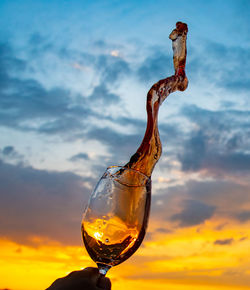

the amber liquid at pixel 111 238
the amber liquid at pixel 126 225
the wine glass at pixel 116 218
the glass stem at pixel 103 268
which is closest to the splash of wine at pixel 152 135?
the amber liquid at pixel 126 225

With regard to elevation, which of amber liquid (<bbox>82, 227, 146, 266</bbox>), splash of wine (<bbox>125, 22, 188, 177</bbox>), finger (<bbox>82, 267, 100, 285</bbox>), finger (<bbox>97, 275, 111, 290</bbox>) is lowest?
finger (<bbox>97, 275, 111, 290</bbox>)

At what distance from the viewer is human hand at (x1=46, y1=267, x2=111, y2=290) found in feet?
5.14

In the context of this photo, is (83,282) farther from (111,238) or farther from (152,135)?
(152,135)

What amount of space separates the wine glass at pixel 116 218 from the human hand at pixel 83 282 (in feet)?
0.23

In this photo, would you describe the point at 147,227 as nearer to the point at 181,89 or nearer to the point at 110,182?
the point at 110,182

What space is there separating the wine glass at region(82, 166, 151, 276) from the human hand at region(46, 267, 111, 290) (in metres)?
0.07

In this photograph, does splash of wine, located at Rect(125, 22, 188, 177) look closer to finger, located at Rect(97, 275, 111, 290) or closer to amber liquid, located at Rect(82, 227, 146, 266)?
amber liquid, located at Rect(82, 227, 146, 266)

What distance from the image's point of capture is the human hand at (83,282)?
157 centimetres

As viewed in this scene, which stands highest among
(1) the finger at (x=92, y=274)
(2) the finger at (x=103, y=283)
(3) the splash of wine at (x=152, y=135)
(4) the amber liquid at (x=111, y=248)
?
(3) the splash of wine at (x=152, y=135)

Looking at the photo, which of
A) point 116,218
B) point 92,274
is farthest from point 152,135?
point 92,274

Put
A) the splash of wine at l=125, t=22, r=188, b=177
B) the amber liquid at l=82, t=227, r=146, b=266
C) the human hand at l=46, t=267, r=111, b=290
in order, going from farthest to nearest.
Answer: the splash of wine at l=125, t=22, r=188, b=177, the amber liquid at l=82, t=227, r=146, b=266, the human hand at l=46, t=267, r=111, b=290

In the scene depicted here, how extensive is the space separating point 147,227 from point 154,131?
0.55m

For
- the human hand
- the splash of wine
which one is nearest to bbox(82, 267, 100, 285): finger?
the human hand

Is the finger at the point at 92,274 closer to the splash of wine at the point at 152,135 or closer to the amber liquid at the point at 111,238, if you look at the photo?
the amber liquid at the point at 111,238
